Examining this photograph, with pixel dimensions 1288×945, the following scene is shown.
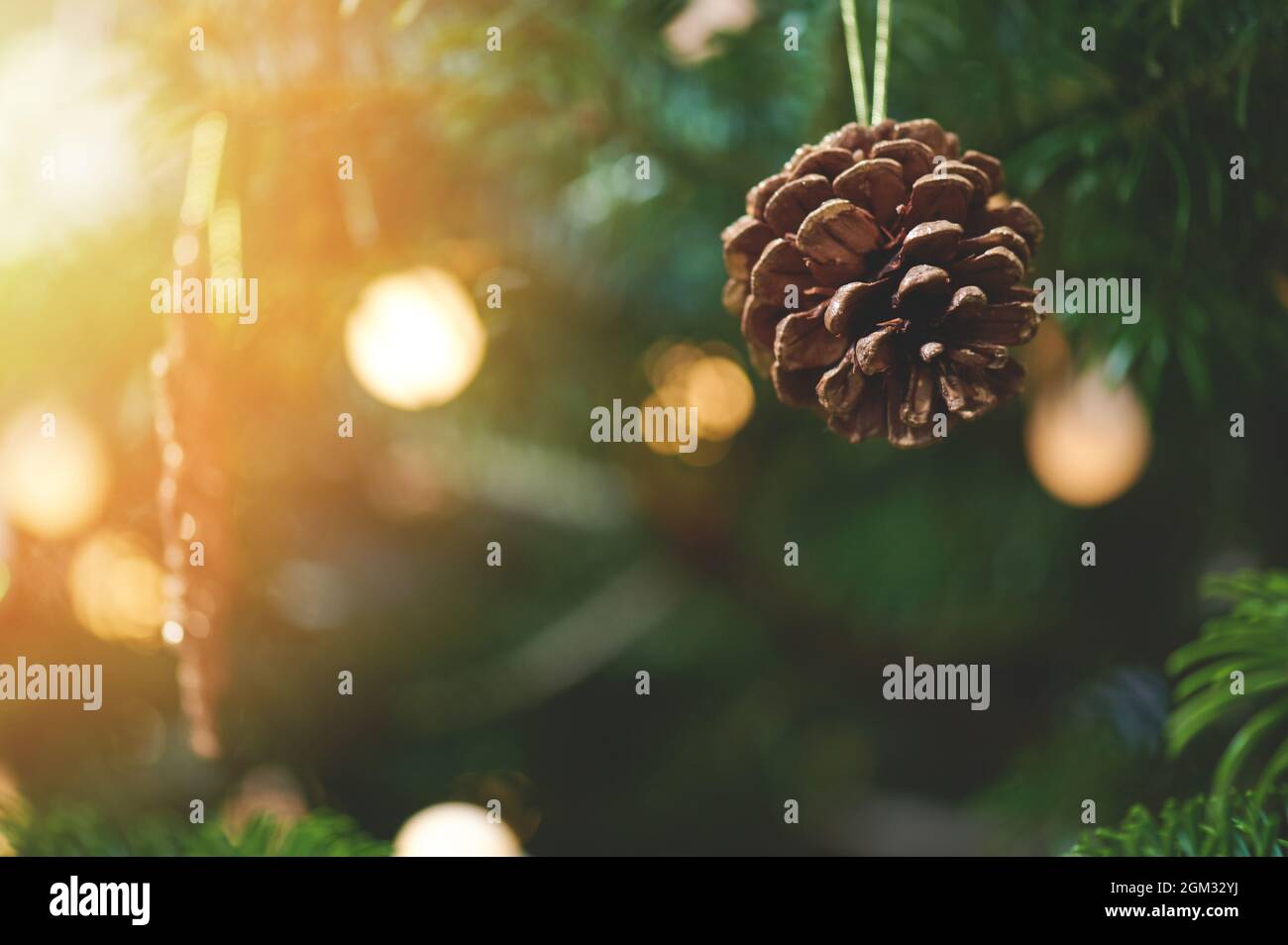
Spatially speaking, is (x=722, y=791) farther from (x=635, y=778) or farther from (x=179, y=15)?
(x=179, y=15)

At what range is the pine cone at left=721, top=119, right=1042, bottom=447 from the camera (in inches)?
10.5

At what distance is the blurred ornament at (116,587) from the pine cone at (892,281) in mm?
470

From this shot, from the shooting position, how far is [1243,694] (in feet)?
1.03

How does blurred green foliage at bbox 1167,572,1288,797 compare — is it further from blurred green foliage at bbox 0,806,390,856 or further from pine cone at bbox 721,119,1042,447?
blurred green foliage at bbox 0,806,390,856

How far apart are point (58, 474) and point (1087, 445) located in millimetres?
717

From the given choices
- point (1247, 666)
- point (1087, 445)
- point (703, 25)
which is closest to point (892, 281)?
point (1247, 666)

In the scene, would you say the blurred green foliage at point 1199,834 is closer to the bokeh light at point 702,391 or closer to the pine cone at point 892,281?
the pine cone at point 892,281

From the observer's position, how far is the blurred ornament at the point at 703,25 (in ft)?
1.47

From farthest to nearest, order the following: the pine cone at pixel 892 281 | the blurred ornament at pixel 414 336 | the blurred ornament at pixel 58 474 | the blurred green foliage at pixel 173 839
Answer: the blurred ornament at pixel 58 474, the blurred ornament at pixel 414 336, the blurred green foliage at pixel 173 839, the pine cone at pixel 892 281

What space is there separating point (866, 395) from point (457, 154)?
1.15 feet

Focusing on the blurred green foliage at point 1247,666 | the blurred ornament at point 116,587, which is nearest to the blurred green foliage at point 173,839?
the blurred ornament at point 116,587

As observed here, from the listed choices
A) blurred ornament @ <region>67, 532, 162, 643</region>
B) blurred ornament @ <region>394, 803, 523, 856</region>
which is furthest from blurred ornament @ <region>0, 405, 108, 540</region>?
blurred ornament @ <region>394, 803, 523, 856</region>

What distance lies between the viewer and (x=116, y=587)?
1.92 ft
